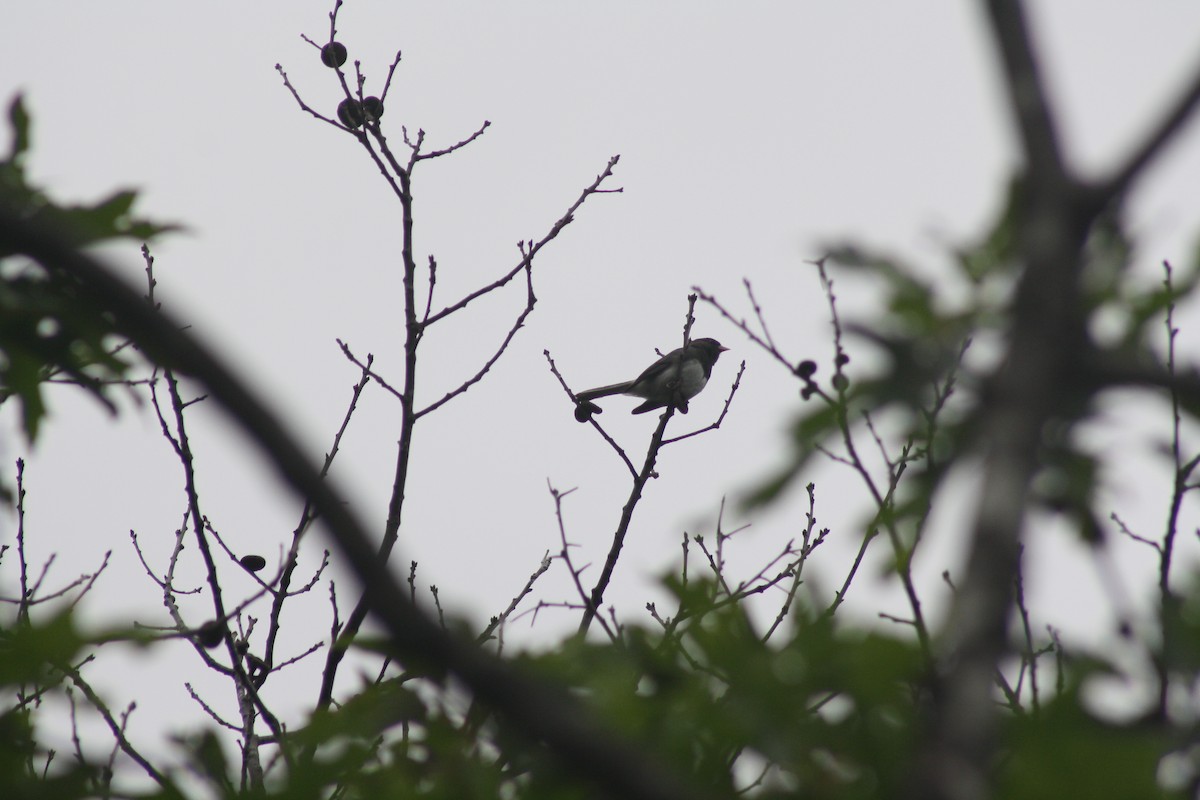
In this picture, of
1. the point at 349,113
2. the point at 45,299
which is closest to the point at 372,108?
the point at 349,113

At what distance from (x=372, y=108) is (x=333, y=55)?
48 cm

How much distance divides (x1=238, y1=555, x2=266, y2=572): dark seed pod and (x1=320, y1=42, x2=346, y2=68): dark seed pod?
2845 millimetres


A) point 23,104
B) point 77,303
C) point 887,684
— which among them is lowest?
point 887,684

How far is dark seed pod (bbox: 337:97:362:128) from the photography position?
609cm

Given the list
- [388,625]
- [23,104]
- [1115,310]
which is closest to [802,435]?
[1115,310]

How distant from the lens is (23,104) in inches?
117

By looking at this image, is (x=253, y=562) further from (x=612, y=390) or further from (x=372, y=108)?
(x=612, y=390)

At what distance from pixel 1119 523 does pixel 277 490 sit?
14.4 feet

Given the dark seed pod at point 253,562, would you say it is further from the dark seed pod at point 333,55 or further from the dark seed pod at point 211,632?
the dark seed pod at point 333,55

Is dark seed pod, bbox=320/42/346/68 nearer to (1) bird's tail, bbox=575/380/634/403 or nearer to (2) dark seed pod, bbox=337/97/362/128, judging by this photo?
(2) dark seed pod, bbox=337/97/362/128

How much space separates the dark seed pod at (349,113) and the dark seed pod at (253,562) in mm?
2432

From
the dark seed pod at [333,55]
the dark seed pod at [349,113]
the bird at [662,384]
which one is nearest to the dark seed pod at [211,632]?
the dark seed pod at [349,113]

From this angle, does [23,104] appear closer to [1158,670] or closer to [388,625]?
[388,625]

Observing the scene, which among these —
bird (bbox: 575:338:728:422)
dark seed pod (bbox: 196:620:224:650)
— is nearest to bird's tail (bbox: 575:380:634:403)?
bird (bbox: 575:338:728:422)
